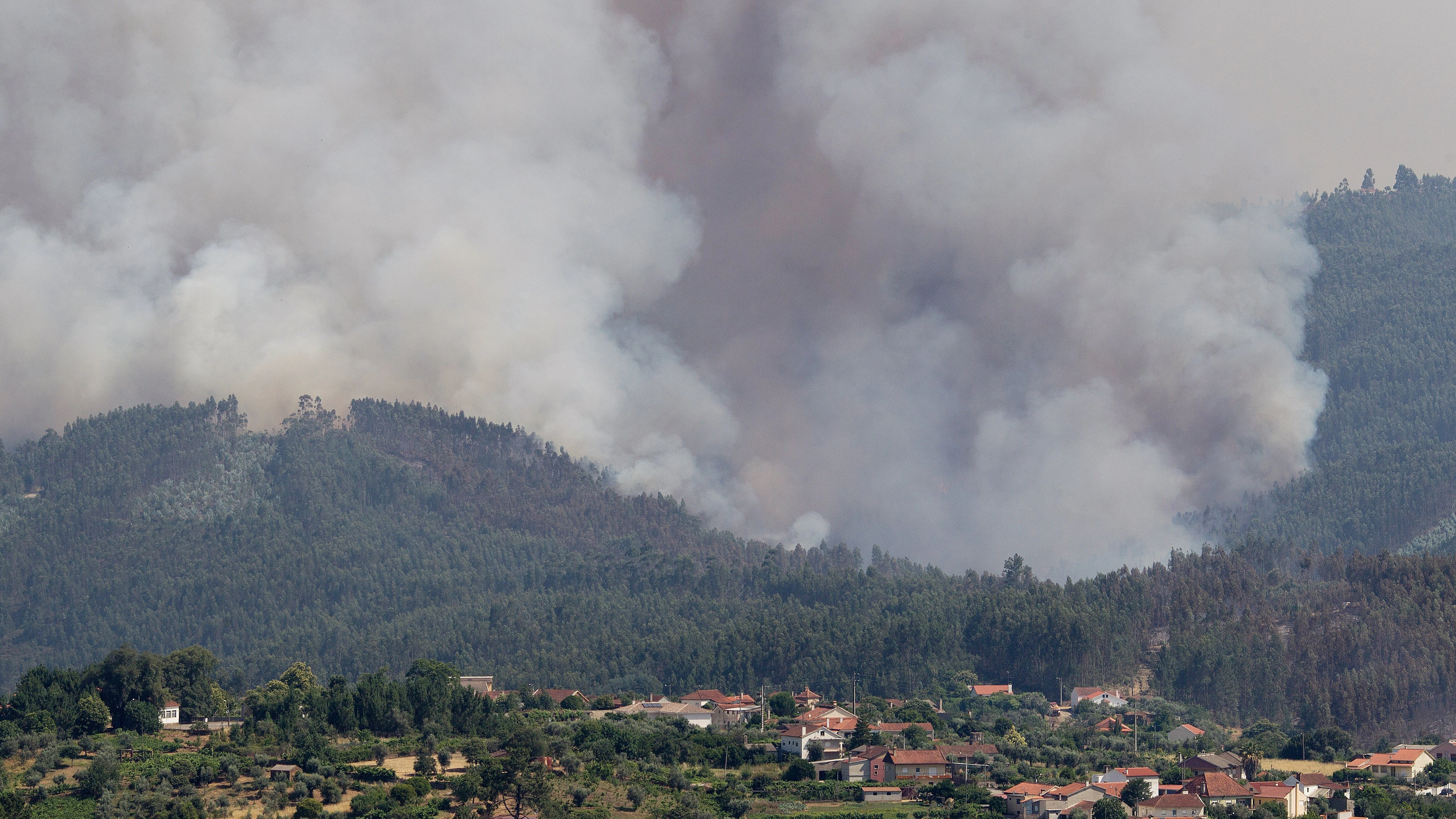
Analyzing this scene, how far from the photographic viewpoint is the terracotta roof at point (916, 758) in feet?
378

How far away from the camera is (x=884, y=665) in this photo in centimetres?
16600

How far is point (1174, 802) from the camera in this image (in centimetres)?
10231

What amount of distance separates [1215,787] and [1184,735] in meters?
27.5

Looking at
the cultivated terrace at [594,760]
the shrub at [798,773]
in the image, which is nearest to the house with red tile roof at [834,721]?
the cultivated terrace at [594,760]

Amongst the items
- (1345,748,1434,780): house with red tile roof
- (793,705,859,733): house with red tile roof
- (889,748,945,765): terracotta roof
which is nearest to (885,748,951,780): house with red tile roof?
(889,748,945,765): terracotta roof

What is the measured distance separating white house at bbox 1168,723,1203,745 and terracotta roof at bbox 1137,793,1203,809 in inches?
1091

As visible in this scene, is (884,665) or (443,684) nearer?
(443,684)

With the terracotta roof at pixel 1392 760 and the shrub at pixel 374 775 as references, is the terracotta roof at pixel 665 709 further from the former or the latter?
the terracotta roof at pixel 1392 760

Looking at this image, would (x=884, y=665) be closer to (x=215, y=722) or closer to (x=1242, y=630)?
(x=1242, y=630)

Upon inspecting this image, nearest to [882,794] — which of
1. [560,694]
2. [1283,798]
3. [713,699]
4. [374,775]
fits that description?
[1283,798]

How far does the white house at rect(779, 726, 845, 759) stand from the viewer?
12162cm

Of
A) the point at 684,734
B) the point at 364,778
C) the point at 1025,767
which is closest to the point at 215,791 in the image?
the point at 364,778

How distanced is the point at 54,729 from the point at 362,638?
85.7 meters

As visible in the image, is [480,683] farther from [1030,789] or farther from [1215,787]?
[1215,787]
